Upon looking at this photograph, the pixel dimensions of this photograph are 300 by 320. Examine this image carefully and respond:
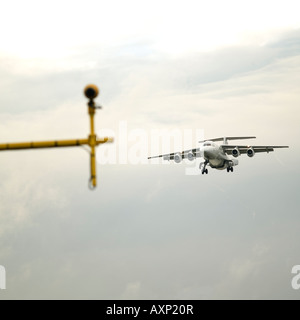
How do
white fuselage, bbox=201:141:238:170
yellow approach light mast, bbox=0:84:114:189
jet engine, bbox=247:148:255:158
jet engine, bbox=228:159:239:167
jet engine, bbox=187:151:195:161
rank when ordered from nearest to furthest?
yellow approach light mast, bbox=0:84:114:189 < white fuselage, bbox=201:141:238:170 < jet engine, bbox=247:148:255:158 < jet engine, bbox=187:151:195:161 < jet engine, bbox=228:159:239:167

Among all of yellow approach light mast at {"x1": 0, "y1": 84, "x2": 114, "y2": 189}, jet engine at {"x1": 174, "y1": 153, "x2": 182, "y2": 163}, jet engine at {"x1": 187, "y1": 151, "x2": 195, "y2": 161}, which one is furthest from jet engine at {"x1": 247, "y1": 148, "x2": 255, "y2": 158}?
yellow approach light mast at {"x1": 0, "y1": 84, "x2": 114, "y2": 189}

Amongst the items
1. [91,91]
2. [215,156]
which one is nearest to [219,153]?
[215,156]

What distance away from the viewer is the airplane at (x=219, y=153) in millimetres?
76375

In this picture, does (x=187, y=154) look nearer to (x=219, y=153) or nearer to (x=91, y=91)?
(x=219, y=153)

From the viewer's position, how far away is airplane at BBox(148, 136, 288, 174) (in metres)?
76.4

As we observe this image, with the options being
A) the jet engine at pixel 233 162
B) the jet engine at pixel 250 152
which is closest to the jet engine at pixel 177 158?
the jet engine at pixel 233 162

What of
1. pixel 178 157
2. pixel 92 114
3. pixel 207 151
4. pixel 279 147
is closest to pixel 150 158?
pixel 178 157

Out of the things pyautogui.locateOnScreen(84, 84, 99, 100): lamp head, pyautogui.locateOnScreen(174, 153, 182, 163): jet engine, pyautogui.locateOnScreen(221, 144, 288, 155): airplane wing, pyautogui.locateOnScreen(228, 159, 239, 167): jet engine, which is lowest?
pyautogui.locateOnScreen(84, 84, 99, 100): lamp head

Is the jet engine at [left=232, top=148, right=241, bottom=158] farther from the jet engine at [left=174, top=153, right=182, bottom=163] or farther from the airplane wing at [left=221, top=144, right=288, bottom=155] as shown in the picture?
the jet engine at [left=174, top=153, right=182, bottom=163]

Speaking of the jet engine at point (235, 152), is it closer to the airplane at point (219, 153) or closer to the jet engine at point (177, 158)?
the airplane at point (219, 153)

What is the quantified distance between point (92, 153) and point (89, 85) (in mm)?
2212

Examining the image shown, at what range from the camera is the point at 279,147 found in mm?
77250

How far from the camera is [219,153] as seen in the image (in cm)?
7738

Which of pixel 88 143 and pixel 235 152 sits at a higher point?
pixel 235 152
